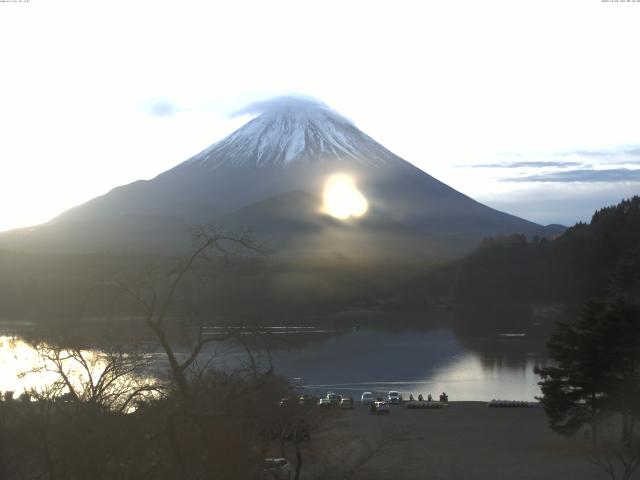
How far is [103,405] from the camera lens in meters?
3.14

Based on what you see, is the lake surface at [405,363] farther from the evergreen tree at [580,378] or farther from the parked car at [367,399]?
the evergreen tree at [580,378]

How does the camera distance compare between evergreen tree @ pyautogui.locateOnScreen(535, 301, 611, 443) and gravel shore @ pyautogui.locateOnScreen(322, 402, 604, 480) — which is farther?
evergreen tree @ pyautogui.locateOnScreen(535, 301, 611, 443)

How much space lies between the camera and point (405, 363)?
19.5 metres

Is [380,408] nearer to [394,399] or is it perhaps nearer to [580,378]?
[394,399]

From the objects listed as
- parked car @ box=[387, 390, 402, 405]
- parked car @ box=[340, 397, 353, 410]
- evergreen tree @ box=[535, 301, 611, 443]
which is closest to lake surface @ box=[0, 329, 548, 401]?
parked car @ box=[340, 397, 353, 410]

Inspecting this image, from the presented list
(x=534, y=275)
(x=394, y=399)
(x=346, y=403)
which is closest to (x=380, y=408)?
(x=346, y=403)

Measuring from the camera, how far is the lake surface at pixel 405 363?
1493cm

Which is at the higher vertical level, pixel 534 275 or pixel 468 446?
pixel 534 275

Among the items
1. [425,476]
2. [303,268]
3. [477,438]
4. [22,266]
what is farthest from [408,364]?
[303,268]

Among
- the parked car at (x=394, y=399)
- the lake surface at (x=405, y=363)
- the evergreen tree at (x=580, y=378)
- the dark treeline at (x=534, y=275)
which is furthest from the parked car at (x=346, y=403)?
the dark treeline at (x=534, y=275)

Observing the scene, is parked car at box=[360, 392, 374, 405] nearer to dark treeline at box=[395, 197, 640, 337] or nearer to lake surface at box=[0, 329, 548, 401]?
lake surface at box=[0, 329, 548, 401]

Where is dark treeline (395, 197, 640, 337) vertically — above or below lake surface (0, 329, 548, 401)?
above

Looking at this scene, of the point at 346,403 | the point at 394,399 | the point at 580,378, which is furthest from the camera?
the point at 394,399

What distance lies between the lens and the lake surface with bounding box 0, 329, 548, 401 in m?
14.9
